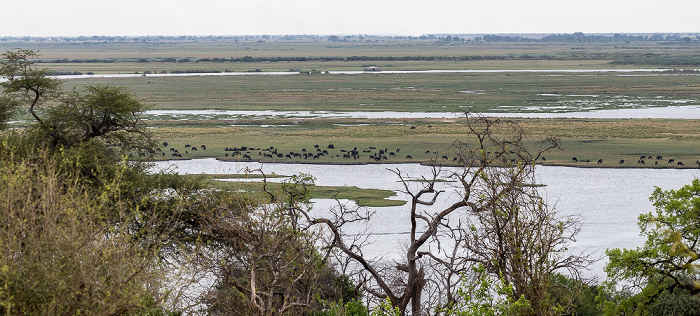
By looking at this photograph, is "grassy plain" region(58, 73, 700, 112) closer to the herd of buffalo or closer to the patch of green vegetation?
the herd of buffalo

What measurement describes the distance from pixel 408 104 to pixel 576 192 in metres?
47.9

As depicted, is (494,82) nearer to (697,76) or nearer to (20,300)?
(697,76)

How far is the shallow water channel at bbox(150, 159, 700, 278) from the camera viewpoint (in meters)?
Result: 32.4

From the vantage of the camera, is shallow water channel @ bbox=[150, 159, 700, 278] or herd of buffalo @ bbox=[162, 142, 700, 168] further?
herd of buffalo @ bbox=[162, 142, 700, 168]

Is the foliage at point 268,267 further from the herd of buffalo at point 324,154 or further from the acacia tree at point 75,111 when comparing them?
the herd of buffalo at point 324,154

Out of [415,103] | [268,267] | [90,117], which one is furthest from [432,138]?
[268,267]

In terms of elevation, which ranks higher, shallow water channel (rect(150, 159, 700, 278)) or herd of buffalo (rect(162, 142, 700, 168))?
shallow water channel (rect(150, 159, 700, 278))

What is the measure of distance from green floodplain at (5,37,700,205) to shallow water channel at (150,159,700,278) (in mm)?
1843

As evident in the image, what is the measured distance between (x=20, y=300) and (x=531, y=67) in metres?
151

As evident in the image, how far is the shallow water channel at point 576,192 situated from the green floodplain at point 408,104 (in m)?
1.84

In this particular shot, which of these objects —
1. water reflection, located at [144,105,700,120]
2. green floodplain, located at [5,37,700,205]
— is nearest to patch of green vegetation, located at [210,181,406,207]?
green floodplain, located at [5,37,700,205]

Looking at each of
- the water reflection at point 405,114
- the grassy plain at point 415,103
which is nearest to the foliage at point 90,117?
the grassy plain at point 415,103

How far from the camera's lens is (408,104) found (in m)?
89.4

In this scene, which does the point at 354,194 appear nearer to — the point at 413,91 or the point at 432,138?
the point at 432,138
